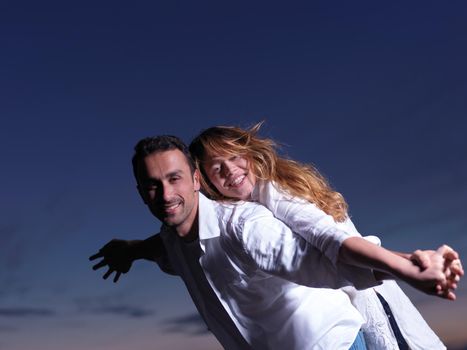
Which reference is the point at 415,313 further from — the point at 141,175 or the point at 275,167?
the point at 141,175

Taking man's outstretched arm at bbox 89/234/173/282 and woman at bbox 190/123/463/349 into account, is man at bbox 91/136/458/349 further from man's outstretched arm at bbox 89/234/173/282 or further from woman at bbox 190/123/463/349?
man's outstretched arm at bbox 89/234/173/282

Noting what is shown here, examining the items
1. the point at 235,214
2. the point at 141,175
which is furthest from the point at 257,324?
the point at 141,175

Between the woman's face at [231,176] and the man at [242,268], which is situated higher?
the woman's face at [231,176]

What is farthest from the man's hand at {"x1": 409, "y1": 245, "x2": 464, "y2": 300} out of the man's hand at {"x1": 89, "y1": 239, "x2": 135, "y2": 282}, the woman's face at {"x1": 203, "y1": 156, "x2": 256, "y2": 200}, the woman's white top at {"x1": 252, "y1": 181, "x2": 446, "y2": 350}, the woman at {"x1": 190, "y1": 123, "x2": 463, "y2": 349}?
the man's hand at {"x1": 89, "y1": 239, "x2": 135, "y2": 282}

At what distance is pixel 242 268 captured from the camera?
9.14 feet

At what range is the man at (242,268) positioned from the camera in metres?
2.55

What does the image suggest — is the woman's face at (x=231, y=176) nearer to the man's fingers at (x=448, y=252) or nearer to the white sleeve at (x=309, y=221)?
the white sleeve at (x=309, y=221)

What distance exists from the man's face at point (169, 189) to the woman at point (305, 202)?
450mm

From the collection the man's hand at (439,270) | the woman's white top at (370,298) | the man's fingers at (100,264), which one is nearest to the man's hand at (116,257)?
the man's fingers at (100,264)

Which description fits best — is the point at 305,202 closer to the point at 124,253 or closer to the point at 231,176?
the point at 231,176

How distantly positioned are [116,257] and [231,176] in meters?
0.88

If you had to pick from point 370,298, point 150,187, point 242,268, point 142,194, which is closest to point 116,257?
point 142,194

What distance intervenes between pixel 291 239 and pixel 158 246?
4.51 ft

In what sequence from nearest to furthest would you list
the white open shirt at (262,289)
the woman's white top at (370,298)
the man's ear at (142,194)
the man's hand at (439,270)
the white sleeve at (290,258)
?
1. the man's hand at (439,270)
2. the white sleeve at (290,258)
3. the white open shirt at (262,289)
4. the woman's white top at (370,298)
5. the man's ear at (142,194)
